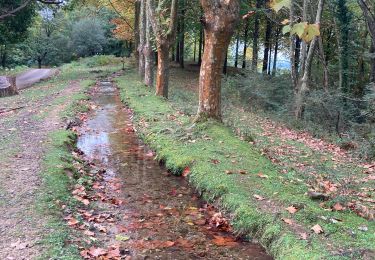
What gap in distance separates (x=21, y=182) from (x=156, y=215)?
8.77ft

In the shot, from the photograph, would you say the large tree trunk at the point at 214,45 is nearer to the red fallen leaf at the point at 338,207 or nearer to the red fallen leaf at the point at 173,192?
the red fallen leaf at the point at 173,192

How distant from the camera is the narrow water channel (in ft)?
18.6

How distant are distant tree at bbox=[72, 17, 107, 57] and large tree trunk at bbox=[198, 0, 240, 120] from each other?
46.2 m

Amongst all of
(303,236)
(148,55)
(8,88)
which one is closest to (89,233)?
Answer: (303,236)

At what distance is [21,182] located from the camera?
748 centimetres

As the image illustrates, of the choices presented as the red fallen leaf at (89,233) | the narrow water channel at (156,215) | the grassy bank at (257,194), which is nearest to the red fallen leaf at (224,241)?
the narrow water channel at (156,215)

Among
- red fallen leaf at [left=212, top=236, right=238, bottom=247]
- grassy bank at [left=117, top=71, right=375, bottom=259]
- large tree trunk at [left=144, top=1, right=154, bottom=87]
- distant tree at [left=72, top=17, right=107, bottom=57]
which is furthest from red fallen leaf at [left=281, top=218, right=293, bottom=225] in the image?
distant tree at [left=72, top=17, right=107, bottom=57]

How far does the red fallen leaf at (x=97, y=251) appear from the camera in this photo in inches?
207

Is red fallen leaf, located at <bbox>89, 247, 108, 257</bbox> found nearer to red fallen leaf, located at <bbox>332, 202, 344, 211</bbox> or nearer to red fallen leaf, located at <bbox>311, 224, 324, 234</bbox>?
red fallen leaf, located at <bbox>311, 224, 324, 234</bbox>

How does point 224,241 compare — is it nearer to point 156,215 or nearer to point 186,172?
point 156,215

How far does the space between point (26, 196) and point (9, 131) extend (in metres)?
5.70

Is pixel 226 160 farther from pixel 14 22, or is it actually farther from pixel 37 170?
pixel 14 22

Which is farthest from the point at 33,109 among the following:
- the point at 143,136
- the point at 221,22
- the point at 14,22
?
the point at 14,22

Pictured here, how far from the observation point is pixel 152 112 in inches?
593
